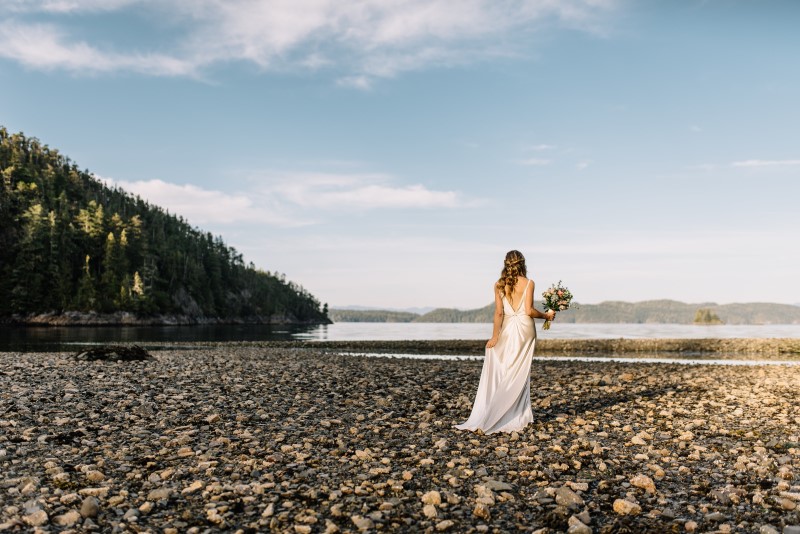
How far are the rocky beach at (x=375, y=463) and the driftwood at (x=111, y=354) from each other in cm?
1005

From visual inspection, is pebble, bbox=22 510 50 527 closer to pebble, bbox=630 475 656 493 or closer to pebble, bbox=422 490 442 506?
pebble, bbox=422 490 442 506

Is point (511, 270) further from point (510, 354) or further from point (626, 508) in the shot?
point (626, 508)

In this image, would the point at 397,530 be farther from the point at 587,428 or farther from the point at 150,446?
the point at 587,428

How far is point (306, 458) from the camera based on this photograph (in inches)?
398

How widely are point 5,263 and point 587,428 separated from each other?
184 m

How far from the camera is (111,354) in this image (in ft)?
94.5

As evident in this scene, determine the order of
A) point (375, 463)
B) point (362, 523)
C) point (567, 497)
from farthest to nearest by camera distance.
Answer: point (375, 463), point (567, 497), point (362, 523)

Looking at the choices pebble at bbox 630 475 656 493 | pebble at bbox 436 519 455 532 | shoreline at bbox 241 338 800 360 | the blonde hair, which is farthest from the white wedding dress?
shoreline at bbox 241 338 800 360

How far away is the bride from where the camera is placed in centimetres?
1302

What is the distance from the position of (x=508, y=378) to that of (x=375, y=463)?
4594mm

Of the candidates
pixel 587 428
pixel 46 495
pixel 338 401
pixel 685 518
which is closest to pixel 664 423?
pixel 587 428

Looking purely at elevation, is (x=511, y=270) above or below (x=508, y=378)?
above

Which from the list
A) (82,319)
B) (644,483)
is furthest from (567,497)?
(82,319)

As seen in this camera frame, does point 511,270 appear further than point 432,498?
Yes
